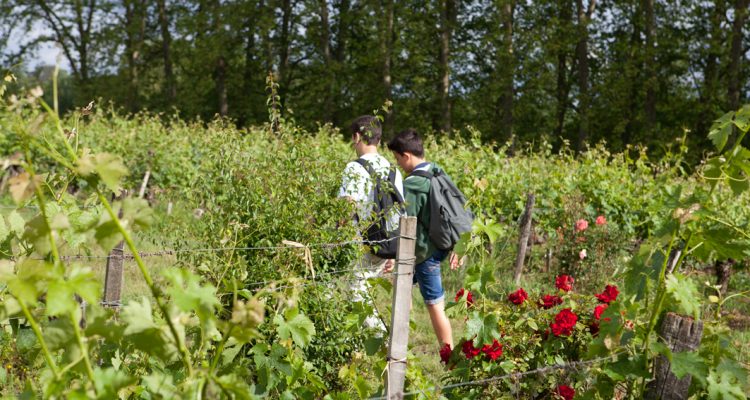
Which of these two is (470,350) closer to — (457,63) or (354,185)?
(354,185)

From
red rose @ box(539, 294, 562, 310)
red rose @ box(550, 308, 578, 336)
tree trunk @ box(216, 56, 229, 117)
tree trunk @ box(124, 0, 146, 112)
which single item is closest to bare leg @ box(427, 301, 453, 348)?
red rose @ box(539, 294, 562, 310)

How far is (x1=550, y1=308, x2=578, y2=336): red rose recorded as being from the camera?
328cm

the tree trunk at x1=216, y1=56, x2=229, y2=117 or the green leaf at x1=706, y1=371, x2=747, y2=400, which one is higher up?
the tree trunk at x1=216, y1=56, x2=229, y2=117

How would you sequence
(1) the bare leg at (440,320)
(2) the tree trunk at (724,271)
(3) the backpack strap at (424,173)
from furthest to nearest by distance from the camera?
(2) the tree trunk at (724,271) → (1) the bare leg at (440,320) → (3) the backpack strap at (424,173)

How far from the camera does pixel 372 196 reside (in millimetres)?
4648

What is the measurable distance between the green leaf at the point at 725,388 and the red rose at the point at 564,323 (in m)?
0.76

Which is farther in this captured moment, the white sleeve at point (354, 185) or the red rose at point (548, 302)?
the white sleeve at point (354, 185)

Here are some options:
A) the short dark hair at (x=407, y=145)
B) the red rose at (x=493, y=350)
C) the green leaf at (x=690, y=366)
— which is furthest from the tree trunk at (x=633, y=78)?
the green leaf at (x=690, y=366)

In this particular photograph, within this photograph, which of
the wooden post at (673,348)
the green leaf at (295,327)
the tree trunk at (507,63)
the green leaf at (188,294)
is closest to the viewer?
the green leaf at (188,294)

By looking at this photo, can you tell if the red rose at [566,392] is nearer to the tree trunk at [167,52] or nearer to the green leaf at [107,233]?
the green leaf at [107,233]

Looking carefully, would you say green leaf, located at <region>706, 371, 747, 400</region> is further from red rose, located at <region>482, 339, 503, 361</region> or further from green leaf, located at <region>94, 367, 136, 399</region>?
green leaf, located at <region>94, 367, 136, 399</region>

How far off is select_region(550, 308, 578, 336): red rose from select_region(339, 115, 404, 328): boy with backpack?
42.5 inches

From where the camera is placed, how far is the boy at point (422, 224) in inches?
186

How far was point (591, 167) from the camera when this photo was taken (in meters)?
9.79
